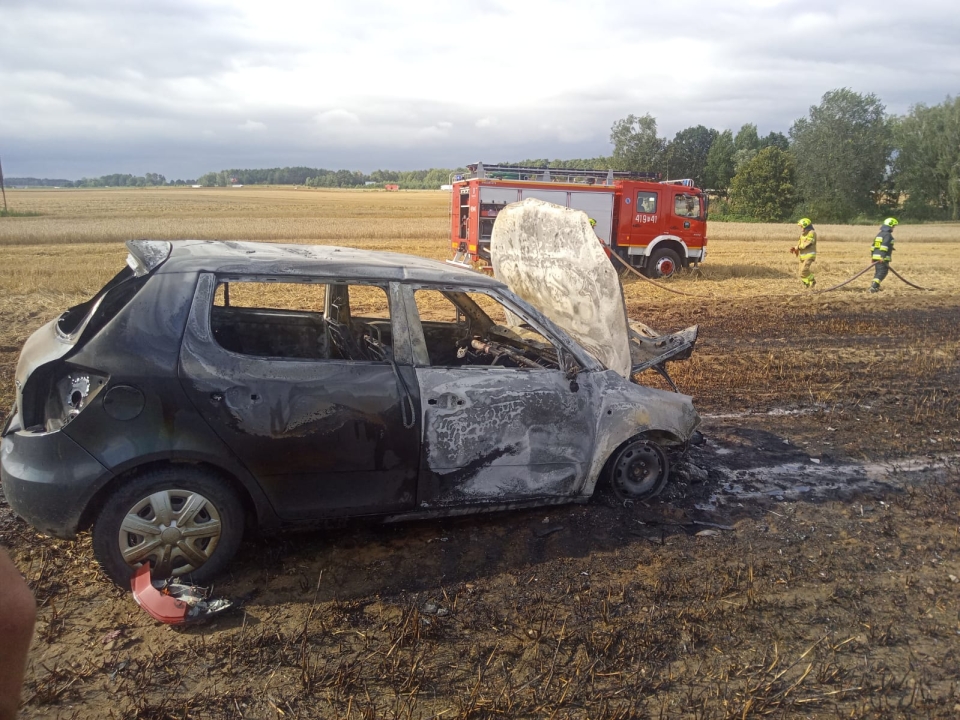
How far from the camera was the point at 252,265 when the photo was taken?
385 cm

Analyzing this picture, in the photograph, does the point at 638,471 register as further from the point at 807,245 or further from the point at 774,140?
the point at 774,140

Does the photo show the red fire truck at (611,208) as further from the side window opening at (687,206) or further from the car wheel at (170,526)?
the car wheel at (170,526)

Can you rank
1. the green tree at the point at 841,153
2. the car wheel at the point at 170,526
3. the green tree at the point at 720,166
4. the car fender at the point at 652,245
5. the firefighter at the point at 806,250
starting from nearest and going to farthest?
the car wheel at the point at 170,526 → the firefighter at the point at 806,250 → the car fender at the point at 652,245 → the green tree at the point at 841,153 → the green tree at the point at 720,166

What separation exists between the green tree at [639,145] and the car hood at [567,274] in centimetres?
5393

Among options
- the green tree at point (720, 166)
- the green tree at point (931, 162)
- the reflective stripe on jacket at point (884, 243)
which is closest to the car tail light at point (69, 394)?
the reflective stripe on jacket at point (884, 243)

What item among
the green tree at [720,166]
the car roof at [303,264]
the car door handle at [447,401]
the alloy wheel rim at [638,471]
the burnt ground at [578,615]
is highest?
the green tree at [720,166]

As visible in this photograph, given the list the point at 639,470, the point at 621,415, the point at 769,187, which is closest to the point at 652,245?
the point at 639,470

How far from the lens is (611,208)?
18.2 m

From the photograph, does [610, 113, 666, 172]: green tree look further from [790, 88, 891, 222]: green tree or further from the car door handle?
the car door handle

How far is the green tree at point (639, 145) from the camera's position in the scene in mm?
57062

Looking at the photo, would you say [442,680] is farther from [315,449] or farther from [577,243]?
[577,243]

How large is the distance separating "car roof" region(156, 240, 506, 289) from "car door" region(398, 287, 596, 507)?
7.6 inches

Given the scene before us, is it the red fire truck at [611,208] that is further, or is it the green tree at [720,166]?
the green tree at [720,166]

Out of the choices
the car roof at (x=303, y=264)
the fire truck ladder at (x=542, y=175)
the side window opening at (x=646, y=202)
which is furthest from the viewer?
the side window opening at (x=646, y=202)
